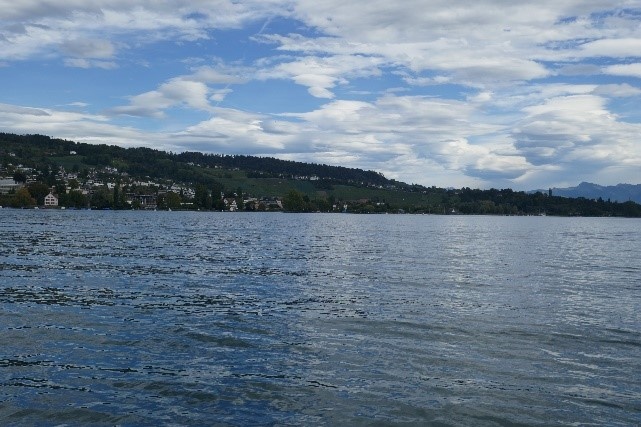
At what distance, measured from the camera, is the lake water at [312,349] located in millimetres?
16094

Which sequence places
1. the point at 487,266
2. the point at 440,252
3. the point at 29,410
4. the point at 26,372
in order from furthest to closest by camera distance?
1. the point at 440,252
2. the point at 487,266
3. the point at 26,372
4. the point at 29,410

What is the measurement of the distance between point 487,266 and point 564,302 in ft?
70.5

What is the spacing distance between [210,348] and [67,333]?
6.03 metres

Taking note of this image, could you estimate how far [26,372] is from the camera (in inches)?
731

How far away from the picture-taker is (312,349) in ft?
72.5

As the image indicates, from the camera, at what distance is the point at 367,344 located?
23.0 m

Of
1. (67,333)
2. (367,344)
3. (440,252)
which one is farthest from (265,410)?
(440,252)

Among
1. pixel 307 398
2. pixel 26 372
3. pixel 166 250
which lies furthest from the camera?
pixel 166 250

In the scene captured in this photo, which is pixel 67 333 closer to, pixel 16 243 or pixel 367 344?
pixel 367 344

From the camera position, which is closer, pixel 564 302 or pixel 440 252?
pixel 564 302

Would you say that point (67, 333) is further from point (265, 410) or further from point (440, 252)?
point (440, 252)

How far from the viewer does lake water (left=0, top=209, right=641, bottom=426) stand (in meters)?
16.1

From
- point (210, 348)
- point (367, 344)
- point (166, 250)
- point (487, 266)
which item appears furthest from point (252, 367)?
point (166, 250)

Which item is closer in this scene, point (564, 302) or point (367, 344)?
point (367, 344)
